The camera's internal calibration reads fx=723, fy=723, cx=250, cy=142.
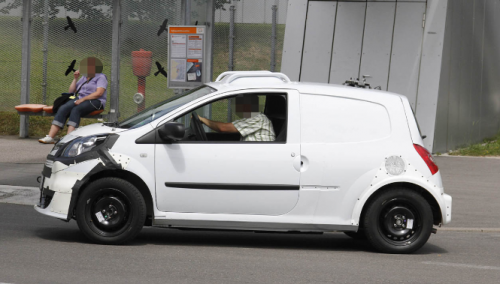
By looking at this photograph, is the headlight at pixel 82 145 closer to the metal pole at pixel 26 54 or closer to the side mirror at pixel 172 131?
the side mirror at pixel 172 131

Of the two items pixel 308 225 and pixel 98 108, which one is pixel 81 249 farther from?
pixel 98 108

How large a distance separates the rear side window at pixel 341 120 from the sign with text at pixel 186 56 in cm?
523

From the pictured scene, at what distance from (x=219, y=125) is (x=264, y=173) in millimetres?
746

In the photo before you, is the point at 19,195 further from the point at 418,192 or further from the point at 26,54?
the point at 26,54

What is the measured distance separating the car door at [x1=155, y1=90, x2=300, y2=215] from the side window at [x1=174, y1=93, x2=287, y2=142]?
22cm

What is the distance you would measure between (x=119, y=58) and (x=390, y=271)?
10.3 m

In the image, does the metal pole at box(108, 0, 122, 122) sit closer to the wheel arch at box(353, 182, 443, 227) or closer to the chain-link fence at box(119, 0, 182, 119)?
the chain-link fence at box(119, 0, 182, 119)

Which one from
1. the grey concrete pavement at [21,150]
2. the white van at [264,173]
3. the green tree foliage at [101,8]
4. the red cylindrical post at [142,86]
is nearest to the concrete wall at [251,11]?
the green tree foliage at [101,8]

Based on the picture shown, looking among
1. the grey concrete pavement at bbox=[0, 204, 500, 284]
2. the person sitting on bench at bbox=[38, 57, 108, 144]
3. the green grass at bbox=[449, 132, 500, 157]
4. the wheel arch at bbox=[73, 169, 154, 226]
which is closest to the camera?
the grey concrete pavement at bbox=[0, 204, 500, 284]

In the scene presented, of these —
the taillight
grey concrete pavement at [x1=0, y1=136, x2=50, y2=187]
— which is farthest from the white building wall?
the taillight

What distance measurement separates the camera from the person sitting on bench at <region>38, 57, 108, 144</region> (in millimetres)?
12664

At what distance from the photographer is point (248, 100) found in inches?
279

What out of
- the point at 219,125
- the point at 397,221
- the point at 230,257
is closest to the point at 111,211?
the point at 230,257

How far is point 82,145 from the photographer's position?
6.75 metres
